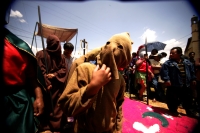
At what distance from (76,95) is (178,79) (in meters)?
3.88

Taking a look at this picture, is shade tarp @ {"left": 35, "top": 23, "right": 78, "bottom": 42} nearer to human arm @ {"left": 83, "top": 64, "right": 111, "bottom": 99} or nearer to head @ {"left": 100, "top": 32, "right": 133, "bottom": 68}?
head @ {"left": 100, "top": 32, "right": 133, "bottom": 68}

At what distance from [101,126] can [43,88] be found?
104 cm

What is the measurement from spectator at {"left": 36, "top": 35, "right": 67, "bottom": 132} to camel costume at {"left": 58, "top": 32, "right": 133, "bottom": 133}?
64.9 inches

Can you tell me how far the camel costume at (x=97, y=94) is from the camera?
876 mm

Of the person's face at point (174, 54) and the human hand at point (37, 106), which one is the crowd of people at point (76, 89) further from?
the person's face at point (174, 54)

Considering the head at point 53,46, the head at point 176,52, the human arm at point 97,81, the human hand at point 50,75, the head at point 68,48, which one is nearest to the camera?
the human arm at point 97,81

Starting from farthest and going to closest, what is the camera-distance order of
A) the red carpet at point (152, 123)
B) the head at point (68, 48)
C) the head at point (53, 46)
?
the head at point (68, 48), the head at point (53, 46), the red carpet at point (152, 123)

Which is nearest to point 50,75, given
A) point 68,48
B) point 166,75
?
point 68,48

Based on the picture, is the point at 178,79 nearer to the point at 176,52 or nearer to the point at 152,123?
the point at 176,52

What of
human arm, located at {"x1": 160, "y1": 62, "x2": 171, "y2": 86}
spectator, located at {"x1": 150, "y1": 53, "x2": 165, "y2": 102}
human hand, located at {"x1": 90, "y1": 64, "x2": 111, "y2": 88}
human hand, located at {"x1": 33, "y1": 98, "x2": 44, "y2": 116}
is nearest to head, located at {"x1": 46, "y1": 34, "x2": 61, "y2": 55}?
human hand, located at {"x1": 33, "y1": 98, "x2": 44, "y2": 116}

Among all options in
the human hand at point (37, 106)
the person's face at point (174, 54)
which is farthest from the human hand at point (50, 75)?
the person's face at point (174, 54)

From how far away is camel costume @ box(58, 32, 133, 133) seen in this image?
0.88 m

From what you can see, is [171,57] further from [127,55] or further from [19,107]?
[19,107]

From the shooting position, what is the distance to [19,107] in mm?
1181
